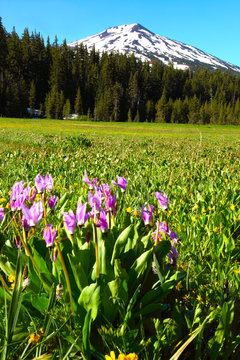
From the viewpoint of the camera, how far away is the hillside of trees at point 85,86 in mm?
79250

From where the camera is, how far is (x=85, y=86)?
97125mm

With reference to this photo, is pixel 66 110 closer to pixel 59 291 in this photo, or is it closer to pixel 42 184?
pixel 42 184

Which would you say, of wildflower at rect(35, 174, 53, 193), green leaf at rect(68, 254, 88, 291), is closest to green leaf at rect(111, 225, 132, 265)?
green leaf at rect(68, 254, 88, 291)

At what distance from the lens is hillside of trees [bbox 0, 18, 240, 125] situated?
7925 cm

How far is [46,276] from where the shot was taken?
4.66 feet

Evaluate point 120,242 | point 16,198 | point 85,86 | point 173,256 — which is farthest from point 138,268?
point 85,86

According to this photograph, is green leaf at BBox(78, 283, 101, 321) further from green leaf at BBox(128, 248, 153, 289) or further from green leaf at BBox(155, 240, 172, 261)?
green leaf at BBox(155, 240, 172, 261)

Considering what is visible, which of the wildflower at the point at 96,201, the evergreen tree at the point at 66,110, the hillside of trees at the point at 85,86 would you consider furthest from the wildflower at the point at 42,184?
the evergreen tree at the point at 66,110

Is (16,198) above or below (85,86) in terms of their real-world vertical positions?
below

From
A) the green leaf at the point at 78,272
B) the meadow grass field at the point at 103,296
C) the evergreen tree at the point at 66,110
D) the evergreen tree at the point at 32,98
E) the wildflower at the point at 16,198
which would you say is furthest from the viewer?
the evergreen tree at the point at 32,98

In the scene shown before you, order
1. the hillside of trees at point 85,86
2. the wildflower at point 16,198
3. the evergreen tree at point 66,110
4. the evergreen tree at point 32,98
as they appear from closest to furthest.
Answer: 1. the wildflower at point 16,198
2. the evergreen tree at point 66,110
3. the hillside of trees at point 85,86
4. the evergreen tree at point 32,98

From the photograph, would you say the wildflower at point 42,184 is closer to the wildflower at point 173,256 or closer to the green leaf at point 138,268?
the green leaf at point 138,268

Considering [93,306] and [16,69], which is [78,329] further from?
[16,69]

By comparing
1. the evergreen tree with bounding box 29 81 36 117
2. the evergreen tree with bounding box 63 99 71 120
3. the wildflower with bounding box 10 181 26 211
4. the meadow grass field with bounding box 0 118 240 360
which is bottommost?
the meadow grass field with bounding box 0 118 240 360
